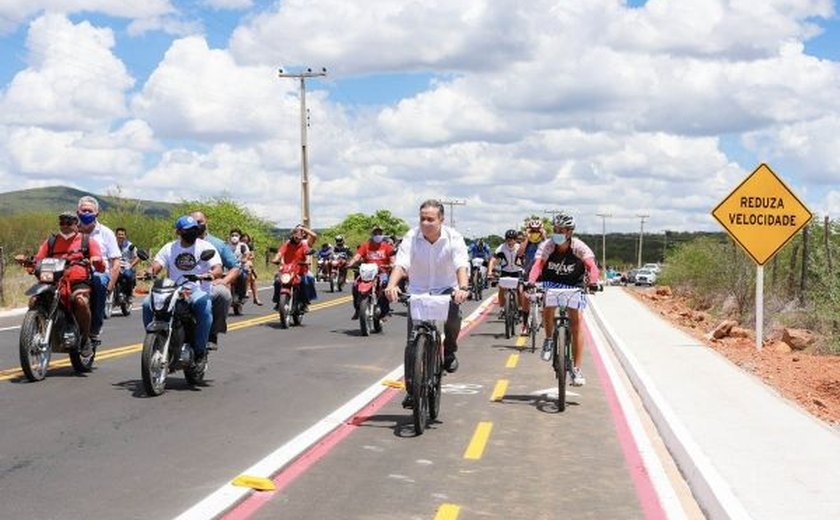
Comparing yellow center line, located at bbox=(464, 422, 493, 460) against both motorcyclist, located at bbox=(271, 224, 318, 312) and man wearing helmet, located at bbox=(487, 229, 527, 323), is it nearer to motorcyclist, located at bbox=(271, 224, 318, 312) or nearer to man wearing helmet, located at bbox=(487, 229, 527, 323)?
man wearing helmet, located at bbox=(487, 229, 527, 323)

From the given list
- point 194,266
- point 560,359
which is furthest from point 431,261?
point 194,266

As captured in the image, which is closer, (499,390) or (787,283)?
(499,390)

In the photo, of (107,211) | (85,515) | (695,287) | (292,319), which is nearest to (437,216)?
(85,515)

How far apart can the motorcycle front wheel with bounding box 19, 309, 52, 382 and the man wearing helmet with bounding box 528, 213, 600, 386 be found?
5.67 m

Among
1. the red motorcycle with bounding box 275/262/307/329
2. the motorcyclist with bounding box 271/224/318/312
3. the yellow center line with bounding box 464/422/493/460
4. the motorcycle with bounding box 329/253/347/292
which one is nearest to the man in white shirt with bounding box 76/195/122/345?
the yellow center line with bounding box 464/422/493/460

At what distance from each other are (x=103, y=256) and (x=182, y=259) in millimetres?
1597

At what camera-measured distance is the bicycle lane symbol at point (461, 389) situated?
465 inches

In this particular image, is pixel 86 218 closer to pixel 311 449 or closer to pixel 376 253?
pixel 311 449

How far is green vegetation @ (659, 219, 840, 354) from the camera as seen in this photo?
20.9 meters

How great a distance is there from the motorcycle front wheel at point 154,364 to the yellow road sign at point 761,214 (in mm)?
10124

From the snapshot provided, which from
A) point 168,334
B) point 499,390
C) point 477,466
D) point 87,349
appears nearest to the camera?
point 477,466

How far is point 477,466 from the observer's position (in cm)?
779

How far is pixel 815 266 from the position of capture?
2203 centimetres

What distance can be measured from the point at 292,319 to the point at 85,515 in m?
15.0
